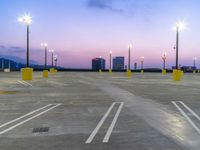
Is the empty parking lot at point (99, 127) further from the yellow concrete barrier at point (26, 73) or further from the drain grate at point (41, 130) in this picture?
the yellow concrete barrier at point (26, 73)

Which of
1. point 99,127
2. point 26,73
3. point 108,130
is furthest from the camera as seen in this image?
point 26,73

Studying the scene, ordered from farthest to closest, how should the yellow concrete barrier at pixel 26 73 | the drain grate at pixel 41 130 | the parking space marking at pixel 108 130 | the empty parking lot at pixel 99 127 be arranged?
the yellow concrete barrier at pixel 26 73
the drain grate at pixel 41 130
the parking space marking at pixel 108 130
the empty parking lot at pixel 99 127

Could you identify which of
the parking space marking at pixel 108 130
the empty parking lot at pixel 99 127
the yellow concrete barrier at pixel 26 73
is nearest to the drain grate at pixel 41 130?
the empty parking lot at pixel 99 127

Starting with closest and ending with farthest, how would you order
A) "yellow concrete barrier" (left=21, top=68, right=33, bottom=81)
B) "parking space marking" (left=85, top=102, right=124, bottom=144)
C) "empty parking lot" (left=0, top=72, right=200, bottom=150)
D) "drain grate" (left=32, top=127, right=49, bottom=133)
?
"empty parking lot" (left=0, top=72, right=200, bottom=150) → "parking space marking" (left=85, top=102, right=124, bottom=144) → "drain grate" (left=32, top=127, right=49, bottom=133) → "yellow concrete barrier" (left=21, top=68, right=33, bottom=81)

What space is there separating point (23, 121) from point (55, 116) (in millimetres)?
1365

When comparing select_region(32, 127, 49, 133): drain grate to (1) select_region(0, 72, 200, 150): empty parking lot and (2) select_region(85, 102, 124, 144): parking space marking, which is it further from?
(2) select_region(85, 102, 124, 144): parking space marking

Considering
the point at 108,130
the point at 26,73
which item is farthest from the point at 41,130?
the point at 26,73

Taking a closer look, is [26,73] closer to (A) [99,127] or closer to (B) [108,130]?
(A) [99,127]

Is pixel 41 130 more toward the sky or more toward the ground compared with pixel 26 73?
more toward the ground

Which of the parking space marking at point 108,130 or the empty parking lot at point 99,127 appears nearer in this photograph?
the empty parking lot at point 99,127

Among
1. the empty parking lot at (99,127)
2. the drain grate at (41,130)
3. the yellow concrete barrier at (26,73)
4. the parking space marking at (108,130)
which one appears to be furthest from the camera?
the yellow concrete barrier at (26,73)

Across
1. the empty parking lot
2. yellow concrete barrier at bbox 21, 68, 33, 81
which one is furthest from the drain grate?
yellow concrete barrier at bbox 21, 68, 33, 81

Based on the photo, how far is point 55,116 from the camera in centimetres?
1168

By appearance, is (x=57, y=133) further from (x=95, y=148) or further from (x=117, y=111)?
(x=117, y=111)
